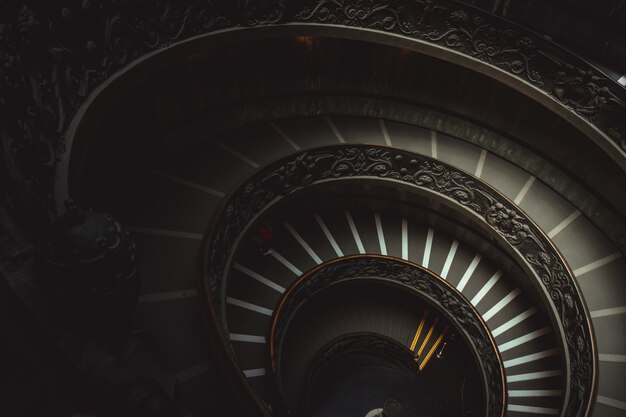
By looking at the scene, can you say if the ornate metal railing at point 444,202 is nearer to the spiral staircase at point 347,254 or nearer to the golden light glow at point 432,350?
the spiral staircase at point 347,254

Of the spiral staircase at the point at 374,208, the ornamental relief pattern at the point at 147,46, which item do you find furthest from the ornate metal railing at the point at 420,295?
the ornamental relief pattern at the point at 147,46

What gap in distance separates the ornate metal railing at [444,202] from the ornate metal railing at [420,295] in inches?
46.3

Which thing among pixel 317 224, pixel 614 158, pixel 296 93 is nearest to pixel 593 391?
pixel 614 158

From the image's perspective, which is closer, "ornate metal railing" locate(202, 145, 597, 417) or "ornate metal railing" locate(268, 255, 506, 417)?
"ornate metal railing" locate(202, 145, 597, 417)

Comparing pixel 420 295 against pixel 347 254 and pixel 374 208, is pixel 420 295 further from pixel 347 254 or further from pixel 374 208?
pixel 374 208

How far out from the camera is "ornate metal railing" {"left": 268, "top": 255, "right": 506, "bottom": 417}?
7105mm

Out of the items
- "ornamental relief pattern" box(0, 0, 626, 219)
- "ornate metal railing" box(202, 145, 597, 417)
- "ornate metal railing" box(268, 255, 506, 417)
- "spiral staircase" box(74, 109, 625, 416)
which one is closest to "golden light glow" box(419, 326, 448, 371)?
"spiral staircase" box(74, 109, 625, 416)

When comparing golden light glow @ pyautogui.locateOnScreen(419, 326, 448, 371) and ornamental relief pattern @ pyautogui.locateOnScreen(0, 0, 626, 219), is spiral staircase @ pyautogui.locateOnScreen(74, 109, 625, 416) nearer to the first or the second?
golden light glow @ pyautogui.locateOnScreen(419, 326, 448, 371)

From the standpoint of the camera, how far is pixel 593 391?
18.2 ft

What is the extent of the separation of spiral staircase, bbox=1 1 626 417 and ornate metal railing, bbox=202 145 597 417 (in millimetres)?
36

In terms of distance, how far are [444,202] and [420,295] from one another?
1.93 meters

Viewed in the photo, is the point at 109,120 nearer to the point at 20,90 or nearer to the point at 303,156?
the point at 20,90

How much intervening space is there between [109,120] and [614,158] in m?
7.16

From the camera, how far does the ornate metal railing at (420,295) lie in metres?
7.11
